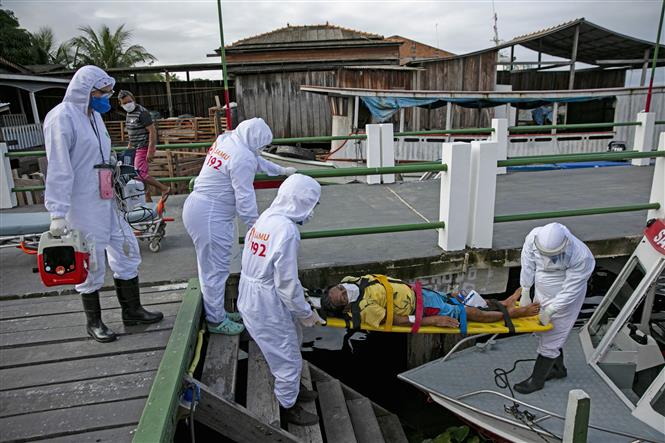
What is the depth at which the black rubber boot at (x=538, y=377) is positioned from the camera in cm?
430

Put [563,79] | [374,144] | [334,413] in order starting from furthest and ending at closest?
1. [563,79]
2. [374,144]
3. [334,413]

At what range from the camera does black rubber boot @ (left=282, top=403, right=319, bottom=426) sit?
11.2 feet

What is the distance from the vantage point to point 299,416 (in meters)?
3.43

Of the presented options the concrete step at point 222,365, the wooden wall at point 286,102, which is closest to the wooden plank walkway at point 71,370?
the concrete step at point 222,365

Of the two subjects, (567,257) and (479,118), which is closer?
(567,257)

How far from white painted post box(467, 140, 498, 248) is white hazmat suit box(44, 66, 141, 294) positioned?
3.30 metres

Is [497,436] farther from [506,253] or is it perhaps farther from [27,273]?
[27,273]

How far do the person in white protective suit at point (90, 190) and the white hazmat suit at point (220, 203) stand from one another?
50cm

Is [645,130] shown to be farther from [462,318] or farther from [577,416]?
[577,416]

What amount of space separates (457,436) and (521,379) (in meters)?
0.92

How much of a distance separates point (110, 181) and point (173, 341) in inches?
48.0

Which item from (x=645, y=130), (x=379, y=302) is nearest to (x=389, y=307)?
(x=379, y=302)

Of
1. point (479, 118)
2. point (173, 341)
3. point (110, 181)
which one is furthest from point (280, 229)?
point (479, 118)

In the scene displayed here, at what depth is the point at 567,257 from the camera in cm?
402
